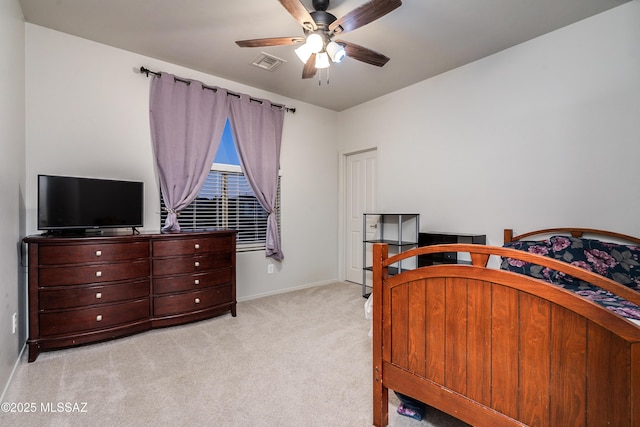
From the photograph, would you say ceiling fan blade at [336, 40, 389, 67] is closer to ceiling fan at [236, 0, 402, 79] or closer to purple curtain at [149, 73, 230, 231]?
ceiling fan at [236, 0, 402, 79]

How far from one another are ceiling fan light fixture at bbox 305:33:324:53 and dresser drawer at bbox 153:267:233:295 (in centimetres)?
224

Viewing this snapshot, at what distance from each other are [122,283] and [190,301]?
61 centimetres

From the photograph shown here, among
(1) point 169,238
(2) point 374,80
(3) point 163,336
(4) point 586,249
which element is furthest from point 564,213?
(3) point 163,336

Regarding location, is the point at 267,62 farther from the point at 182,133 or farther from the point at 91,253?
the point at 91,253

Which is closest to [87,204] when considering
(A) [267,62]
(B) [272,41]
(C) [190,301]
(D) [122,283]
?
(D) [122,283]

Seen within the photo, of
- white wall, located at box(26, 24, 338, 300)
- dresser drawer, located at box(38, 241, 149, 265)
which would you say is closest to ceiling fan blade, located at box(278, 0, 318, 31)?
white wall, located at box(26, 24, 338, 300)

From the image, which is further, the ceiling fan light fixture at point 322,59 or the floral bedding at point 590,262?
the ceiling fan light fixture at point 322,59

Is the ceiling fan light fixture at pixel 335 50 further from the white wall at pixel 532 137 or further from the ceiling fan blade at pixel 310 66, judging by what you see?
the white wall at pixel 532 137

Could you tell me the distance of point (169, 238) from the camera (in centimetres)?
274

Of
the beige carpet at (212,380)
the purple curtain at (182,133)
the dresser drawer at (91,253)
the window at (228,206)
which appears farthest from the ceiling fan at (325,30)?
the beige carpet at (212,380)

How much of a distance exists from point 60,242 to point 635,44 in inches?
184

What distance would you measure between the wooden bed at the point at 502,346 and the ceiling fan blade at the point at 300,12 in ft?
5.11

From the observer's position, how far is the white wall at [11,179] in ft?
6.04

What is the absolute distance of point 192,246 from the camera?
113 inches
